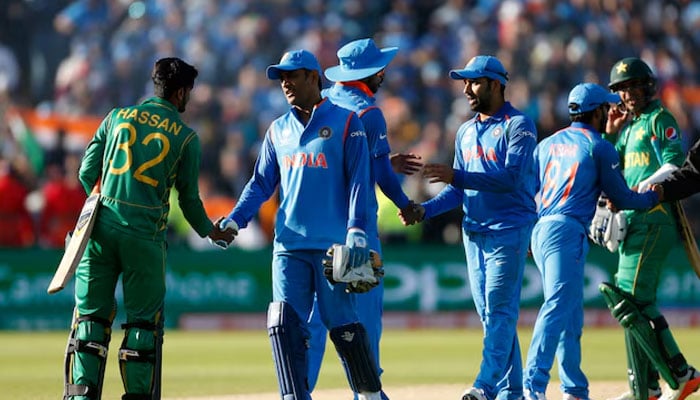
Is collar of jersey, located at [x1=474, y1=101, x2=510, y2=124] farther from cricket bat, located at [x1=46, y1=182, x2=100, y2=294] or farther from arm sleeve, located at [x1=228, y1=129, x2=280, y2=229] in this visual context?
cricket bat, located at [x1=46, y1=182, x2=100, y2=294]

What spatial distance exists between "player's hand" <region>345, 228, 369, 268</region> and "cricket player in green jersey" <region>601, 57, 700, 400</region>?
8.68 feet

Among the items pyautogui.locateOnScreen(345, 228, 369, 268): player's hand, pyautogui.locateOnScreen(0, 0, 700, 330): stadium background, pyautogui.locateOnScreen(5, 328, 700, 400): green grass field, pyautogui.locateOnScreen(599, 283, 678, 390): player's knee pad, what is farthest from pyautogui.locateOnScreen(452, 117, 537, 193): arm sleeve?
pyautogui.locateOnScreen(0, 0, 700, 330): stadium background

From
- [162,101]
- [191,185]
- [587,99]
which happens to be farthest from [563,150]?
[162,101]

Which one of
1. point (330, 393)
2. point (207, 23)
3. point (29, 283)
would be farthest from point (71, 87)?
point (330, 393)

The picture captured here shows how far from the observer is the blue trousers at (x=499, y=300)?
27.5 ft

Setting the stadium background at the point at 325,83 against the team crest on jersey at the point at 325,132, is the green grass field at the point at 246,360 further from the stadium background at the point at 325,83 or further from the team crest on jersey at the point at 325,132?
the team crest on jersey at the point at 325,132

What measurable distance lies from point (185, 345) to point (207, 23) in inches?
296

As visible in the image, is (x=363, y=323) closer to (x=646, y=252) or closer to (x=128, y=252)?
(x=128, y=252)

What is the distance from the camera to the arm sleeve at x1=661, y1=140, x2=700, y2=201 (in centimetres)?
763

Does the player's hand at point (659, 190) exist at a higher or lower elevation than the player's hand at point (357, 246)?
higher

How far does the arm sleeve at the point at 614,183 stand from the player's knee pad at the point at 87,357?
3560 mm

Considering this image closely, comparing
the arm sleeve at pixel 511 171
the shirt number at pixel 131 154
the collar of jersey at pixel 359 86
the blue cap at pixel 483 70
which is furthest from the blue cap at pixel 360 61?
the shirt number at pixel 131 154

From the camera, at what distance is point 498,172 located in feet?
27.9

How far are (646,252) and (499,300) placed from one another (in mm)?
1223
